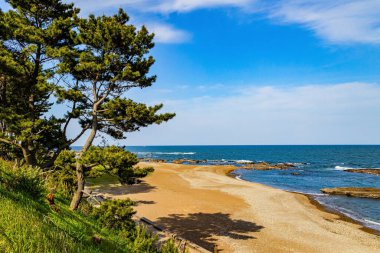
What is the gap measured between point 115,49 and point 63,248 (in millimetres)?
11585

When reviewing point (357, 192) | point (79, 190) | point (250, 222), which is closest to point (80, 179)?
point (79, 190)

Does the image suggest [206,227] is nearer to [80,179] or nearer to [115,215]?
[115,215]

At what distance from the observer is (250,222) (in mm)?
23188

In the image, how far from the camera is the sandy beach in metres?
18.3

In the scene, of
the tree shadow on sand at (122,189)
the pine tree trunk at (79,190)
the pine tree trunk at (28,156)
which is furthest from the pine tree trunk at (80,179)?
the tree shadow on sand at (122,189)

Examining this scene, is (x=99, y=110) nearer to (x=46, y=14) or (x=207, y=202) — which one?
(x=46, y=14)

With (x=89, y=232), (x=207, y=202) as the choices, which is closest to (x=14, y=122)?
(x=89, y=232)

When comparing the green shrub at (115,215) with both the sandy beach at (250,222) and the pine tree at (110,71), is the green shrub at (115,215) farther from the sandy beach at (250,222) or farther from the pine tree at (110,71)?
the sandy beach at (250,222)

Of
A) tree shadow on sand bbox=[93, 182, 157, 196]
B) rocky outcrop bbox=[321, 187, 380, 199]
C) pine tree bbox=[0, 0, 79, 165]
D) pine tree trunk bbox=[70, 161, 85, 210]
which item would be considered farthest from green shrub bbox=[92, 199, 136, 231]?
rocky outcrop bbox=[321, 187, 380, 199]

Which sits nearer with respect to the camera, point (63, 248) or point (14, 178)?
point (63, 248)

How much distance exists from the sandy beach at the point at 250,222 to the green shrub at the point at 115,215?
642 centimetres

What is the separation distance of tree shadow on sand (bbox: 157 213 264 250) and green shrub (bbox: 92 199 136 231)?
6.46 metres

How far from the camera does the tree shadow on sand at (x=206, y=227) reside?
18.7 metres

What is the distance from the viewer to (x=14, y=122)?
15.1 metres
